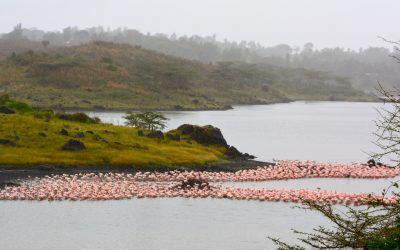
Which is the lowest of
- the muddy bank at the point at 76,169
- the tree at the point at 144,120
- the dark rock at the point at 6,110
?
the muddy bank at the point at 76,169

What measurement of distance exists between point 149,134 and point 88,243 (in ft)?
116

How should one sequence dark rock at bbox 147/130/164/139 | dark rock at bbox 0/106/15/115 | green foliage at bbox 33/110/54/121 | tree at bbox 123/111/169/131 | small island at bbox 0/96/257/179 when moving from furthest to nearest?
tree at bbox 123/111/169/131, green foliage at bbox 33/110/54/121, dark rock at bbox 0/106/15/115, dark rock at bbox 147/130/164/139, small island at bbox 0/96/257/179

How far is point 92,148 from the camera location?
Answer: 57188mm

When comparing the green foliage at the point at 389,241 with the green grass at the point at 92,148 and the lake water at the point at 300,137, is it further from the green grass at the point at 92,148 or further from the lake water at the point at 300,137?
the lake water at the point at 300,137

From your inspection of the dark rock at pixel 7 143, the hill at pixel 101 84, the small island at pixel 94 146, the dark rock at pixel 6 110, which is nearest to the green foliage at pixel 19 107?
the small island at pixel 94 146

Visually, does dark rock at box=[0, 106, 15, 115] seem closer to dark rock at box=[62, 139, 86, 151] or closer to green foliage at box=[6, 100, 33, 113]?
green foliage at box=[6, 100, 33, 113]

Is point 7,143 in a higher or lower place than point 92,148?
higher

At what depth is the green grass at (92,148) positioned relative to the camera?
5406cm

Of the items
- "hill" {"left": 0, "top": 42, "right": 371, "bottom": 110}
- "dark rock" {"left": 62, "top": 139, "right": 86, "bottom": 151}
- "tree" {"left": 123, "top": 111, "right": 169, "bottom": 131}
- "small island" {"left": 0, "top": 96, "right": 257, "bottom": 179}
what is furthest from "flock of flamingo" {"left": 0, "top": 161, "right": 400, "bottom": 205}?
"hill" {"left": 0, "top": 42, "right": 371, "bottom": 110}

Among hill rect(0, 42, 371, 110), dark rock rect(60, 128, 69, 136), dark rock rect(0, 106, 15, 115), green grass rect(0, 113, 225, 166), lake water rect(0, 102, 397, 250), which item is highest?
hill rect(0, 42, 371, 110)

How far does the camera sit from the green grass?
54.1 m

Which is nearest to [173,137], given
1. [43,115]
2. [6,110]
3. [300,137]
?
Result: [43,115]

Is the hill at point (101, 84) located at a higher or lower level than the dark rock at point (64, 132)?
higher

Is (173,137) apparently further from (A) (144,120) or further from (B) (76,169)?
(B) (76,169)
